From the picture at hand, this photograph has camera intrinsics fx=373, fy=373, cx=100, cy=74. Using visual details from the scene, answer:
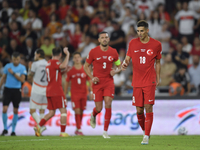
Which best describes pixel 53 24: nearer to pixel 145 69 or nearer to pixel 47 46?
pixel 47 46

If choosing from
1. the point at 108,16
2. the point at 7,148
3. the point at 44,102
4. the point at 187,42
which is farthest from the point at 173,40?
the point at 7,148

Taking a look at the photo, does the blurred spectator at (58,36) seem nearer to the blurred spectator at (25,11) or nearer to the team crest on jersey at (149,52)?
the blurred spectator at (25,11)

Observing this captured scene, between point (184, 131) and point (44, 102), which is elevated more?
point (44, 102)

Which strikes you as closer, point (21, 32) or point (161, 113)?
point (161, 113)

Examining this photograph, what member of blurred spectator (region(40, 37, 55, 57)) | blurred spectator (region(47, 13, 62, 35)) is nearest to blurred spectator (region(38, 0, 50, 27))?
blurred spectator (region(47, 13, 62, 35))

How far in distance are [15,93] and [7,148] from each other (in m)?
5.14

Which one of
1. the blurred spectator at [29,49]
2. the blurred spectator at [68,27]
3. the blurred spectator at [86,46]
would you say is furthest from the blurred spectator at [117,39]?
the blurred spectator at [29,49]

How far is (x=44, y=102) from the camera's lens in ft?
37.6

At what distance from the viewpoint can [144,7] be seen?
16500mm

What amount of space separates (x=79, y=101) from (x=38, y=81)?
4.90 feet

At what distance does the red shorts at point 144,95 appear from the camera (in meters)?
7.47

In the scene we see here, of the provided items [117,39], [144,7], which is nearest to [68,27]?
[117,39]

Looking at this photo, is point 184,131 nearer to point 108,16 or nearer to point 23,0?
point 108,16

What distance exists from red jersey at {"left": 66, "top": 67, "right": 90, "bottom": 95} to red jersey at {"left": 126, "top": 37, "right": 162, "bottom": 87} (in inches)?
172
